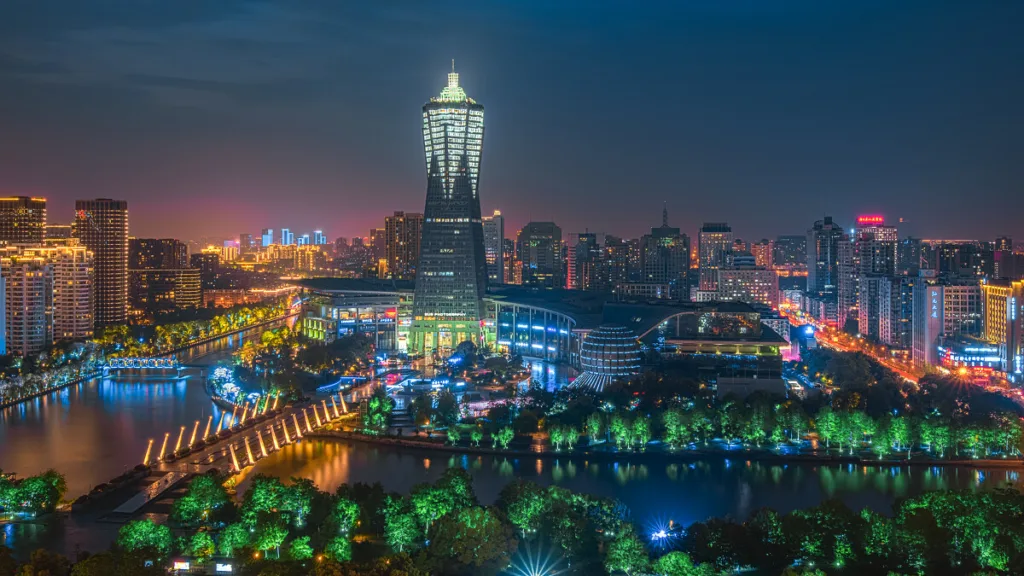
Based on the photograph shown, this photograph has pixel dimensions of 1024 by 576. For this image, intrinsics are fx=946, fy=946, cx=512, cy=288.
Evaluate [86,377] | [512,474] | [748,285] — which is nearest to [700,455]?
[512,474]

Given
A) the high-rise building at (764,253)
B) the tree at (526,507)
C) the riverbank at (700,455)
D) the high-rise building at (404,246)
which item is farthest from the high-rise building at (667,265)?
the tree at (526,507)

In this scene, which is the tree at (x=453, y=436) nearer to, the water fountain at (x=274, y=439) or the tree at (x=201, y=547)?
the water fountain at (x=274, y=439)

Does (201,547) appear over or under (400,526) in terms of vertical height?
under

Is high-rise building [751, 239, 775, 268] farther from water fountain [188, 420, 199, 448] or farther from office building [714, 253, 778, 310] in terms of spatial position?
water fountain [188, 420, 199, 448]

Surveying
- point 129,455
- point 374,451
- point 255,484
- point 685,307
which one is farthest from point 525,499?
point 685,307

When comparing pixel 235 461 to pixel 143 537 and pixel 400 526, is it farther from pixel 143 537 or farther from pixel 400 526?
pixel 400 526

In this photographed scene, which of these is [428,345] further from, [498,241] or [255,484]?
[498,241]

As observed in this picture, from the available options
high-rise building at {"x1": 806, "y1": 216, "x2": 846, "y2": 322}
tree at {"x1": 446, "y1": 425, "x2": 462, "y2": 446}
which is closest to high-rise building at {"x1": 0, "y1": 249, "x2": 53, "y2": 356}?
tree at {"x1": 446, "y1": 425, "x2": 462, "y2": 446}
